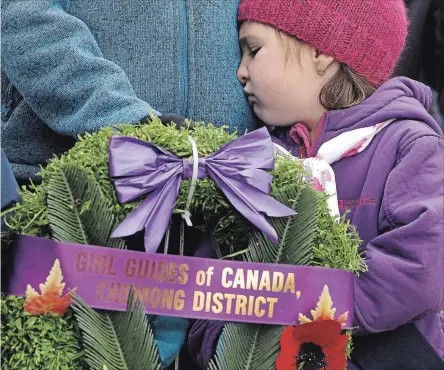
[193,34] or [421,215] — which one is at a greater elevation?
[193,34]

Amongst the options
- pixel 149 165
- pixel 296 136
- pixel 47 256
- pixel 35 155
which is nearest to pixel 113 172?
pixel 149 165

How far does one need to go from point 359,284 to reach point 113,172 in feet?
1.55

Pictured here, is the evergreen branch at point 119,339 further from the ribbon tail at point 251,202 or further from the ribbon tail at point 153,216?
the ribbon tail at point 251,202

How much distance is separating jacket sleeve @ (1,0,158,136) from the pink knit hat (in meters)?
0.34

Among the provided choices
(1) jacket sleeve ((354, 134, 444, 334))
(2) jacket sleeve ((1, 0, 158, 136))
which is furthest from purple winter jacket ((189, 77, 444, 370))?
(2) jacket sleeve ((1, 0, 158, 136))

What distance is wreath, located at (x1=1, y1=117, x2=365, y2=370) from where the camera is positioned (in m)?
0.95

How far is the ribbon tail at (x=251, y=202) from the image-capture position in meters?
1.00

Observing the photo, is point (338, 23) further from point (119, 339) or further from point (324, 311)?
point (119, 339)

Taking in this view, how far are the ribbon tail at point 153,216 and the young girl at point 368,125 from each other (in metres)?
0.24

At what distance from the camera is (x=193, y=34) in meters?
1.36

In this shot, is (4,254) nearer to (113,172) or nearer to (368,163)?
(113,172)

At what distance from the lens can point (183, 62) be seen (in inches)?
53.2

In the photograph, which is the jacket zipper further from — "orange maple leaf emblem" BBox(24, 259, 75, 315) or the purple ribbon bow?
"orange maple leaf emblem" BBox(24, 259, 75, 315)

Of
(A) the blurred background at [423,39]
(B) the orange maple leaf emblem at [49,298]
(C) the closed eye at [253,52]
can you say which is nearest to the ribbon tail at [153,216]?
(B) the orange maple leaf emblem at [49,298]
